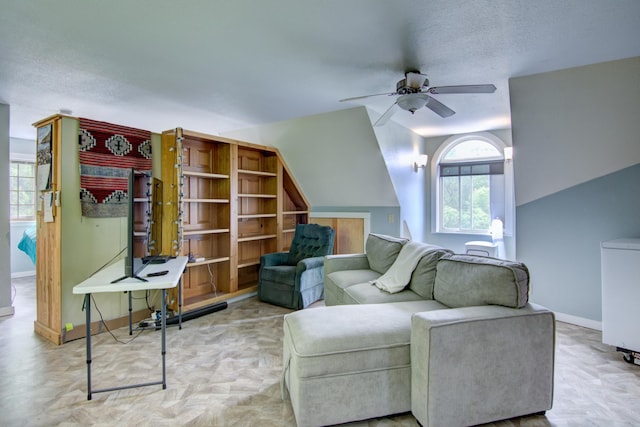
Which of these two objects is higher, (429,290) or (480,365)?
(429,290)

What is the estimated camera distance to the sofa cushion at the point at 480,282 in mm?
1921

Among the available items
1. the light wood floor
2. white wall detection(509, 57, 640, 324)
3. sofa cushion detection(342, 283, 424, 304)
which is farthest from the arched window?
sofa cushion detection(342, 283, 424, 304)

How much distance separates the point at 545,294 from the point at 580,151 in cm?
153

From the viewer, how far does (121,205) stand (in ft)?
10.6

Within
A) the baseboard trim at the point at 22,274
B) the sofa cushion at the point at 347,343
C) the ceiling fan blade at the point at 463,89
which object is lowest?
the baseboard trim at the point at 22,274

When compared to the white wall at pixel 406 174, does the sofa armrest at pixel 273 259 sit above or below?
below

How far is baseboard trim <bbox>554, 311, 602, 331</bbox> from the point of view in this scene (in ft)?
10.3

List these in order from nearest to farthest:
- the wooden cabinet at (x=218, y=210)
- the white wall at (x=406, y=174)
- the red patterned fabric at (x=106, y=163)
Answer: the red patterned fabric at (x=106, y=163)
the wooden cabinet at (x=218, y=210)
the white wall at (x=406, y=174)

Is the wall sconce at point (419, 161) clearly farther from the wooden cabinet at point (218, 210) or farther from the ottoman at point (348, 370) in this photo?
the ottoman at point (348, 370)

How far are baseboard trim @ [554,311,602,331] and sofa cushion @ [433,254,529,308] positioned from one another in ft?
6.41

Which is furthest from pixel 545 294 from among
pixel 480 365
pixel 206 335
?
pixel 206 335

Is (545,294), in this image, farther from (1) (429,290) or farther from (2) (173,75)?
(2) (173,75)

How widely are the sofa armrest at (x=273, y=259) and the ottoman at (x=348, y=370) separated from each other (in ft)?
7.66

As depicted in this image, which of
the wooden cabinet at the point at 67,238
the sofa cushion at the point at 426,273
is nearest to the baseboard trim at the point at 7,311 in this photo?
the wooden cabinet at the point at 67,238
